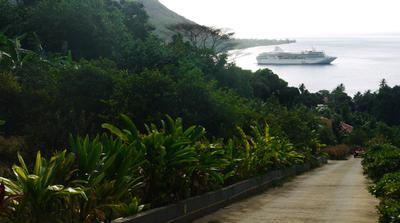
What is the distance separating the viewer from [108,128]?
26.2 ft

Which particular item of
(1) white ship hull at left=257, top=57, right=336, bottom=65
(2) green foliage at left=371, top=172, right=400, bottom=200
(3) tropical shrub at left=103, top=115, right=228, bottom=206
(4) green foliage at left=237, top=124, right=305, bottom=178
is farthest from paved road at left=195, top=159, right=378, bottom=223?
(1) white ship hull at left=257, top=57, right=336, bottom=65

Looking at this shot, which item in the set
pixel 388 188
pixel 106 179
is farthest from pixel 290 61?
pixel 106 179

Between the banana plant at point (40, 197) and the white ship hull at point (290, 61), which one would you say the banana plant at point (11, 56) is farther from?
the white ship hull at point (290, 61)

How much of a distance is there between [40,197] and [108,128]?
2560 mm

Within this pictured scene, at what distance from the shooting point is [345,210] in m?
9.12

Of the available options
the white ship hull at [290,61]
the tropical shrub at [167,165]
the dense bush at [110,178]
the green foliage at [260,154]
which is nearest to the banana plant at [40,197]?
the dense bush at [110,178]

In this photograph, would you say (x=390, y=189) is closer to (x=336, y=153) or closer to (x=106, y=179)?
(x=106, y=179)

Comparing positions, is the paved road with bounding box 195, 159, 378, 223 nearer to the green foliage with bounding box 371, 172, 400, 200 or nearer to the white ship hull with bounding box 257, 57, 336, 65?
the green foliage with bounding box 371, 172, 400, 200

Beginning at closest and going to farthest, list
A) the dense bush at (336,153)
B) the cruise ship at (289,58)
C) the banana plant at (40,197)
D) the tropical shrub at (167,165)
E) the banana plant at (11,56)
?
the banana plant at (40,197) → the tropical shrub at (167,165) → the banana plant at (11,56) → the dense bush at (336,153) → the cruise ship at (289,58)

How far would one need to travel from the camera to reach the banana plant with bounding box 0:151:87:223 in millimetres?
5441

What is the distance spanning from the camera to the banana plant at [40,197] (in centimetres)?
544

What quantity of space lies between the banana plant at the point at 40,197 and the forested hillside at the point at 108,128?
0.03 ft

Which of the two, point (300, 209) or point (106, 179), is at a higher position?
point (106, 179)

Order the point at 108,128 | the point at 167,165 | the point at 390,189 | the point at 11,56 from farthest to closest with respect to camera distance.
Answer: the point at 11,56 → the point at 390,189 → the point at 108,128 → the point at 167,165
